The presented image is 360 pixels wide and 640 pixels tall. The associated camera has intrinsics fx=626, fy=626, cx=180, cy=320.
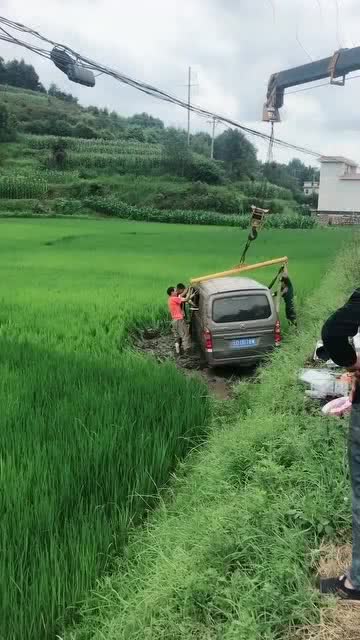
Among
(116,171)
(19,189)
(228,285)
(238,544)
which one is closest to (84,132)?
(116,171)

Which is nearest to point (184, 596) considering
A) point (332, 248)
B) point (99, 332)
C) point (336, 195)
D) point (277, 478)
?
point (277, 478)

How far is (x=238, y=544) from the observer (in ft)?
12.2

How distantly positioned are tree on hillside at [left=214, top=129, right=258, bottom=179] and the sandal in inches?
2854

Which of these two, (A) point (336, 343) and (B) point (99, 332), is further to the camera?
(B) point (99, 332)

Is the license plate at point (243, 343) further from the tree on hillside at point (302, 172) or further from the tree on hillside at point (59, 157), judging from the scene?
the tree on hillside at point (302, 172)

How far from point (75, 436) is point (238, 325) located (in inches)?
191

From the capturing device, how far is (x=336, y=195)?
204 feet

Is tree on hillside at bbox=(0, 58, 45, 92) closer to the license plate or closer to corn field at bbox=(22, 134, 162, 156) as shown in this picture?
corn field at bbox=(22, 134, 162, 156)

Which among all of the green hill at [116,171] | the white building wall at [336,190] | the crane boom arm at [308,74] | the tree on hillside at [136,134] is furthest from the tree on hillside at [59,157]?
the crane boom arm at [308,74]

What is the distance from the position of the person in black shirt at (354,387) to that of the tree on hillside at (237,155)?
7248 centimetres

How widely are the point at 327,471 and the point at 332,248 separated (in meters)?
25.4

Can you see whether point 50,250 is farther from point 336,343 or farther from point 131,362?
point 336,343

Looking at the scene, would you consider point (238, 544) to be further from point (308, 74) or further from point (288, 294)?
point (308, 74)

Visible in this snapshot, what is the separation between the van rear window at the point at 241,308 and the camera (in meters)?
10.0
